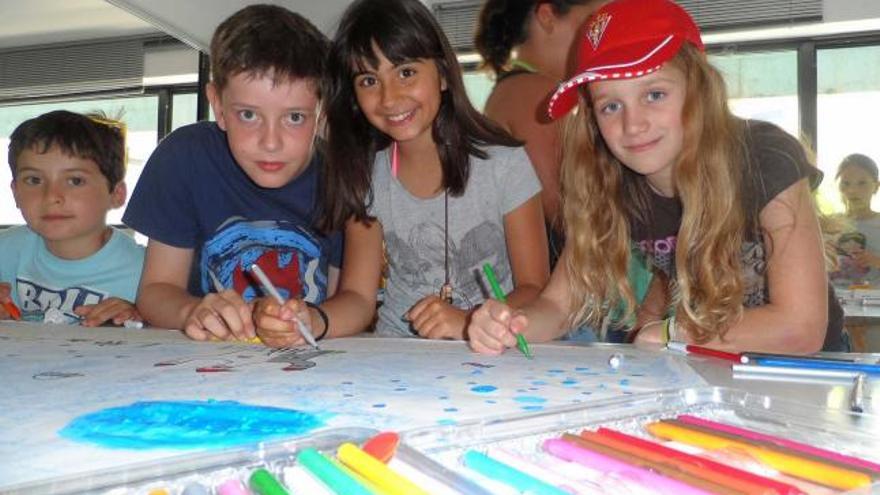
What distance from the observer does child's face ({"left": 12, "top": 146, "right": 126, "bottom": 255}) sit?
1508mm

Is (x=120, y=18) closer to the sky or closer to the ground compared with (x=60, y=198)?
closer to the sky

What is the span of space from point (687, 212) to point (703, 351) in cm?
26

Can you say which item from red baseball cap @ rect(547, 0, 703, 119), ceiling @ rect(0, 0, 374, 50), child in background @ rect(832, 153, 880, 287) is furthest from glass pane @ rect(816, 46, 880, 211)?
red baseball cap @ rect(547, 0, 703, 119)

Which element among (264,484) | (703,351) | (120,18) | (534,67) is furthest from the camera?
(120,18)

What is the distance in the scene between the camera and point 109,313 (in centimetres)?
123

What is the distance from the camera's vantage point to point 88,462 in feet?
1.30

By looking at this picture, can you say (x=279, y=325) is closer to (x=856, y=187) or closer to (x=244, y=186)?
(x=244, y=186)

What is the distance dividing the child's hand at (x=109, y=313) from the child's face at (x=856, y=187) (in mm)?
2844

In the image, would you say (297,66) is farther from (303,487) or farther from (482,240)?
(303,487)

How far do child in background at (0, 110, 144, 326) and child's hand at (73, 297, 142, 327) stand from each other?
22 centimetres

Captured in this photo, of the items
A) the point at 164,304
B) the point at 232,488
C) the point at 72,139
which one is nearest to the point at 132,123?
the point at 72,139

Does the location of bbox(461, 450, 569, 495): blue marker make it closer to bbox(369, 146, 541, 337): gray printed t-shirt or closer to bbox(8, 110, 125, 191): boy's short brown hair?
bbox(369, 146, 541, 337): gray printed t-shirt

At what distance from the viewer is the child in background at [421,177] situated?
1.17 metres

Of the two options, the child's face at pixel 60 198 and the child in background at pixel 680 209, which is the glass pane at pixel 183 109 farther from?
the child in background at pixel 680 209
